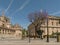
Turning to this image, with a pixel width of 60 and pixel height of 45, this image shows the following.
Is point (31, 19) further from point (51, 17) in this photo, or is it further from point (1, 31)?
point (1, 31)

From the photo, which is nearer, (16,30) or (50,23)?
(50,23)

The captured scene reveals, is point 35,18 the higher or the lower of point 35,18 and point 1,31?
the higher

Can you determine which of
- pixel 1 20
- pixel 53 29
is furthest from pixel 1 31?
→ pixel 53 29

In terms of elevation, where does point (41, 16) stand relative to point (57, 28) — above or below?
above

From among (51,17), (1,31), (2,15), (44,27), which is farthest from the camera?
(2,15)

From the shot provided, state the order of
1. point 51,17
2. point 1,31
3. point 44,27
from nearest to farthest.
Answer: point 1,31 → point 44,27 → point 51,17

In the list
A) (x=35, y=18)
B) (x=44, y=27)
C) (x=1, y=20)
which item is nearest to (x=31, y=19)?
(x=35, y=18)

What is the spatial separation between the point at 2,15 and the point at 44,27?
2888 centimetres

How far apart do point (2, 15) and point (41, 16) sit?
2610 cm

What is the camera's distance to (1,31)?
77.3 m

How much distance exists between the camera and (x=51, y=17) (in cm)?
9019

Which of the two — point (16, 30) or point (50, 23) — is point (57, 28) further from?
point (16, 30)

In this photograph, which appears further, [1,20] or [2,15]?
[2,15]

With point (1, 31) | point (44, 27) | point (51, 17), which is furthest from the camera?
point (51, 17)
